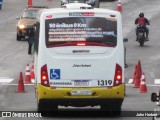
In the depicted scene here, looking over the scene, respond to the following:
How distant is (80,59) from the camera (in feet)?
75.6

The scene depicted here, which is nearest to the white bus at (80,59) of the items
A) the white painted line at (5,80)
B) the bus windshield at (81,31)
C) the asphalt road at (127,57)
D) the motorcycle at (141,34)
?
the bus windshield at (81,31)

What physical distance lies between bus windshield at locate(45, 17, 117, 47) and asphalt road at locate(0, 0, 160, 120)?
2.04 m

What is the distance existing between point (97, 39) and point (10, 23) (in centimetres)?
3284

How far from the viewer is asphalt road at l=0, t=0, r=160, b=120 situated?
89.1ft

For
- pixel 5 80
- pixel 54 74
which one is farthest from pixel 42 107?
pixel 5 80

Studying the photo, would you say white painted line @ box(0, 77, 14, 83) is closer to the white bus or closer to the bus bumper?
the white bus

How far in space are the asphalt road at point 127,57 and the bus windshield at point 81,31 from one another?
2.04m

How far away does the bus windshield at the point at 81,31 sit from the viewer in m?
23.2

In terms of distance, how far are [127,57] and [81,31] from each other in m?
18.8

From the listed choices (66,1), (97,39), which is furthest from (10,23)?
(97,39)

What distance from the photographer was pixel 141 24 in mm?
45375

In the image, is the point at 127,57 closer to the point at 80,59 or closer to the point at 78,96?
the point at 80,59

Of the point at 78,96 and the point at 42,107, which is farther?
the point at 42,107

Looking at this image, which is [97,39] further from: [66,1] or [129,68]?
[66,1]
